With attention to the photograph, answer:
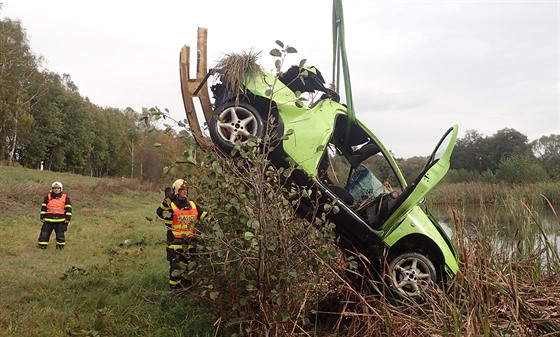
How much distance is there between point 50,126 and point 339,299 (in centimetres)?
4438

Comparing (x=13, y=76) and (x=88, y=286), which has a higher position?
(x=13, y=76)

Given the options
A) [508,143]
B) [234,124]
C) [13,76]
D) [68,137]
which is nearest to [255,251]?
[234,124]

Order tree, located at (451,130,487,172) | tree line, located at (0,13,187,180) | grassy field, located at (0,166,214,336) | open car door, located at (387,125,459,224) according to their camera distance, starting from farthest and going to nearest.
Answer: tree line, located at (0,13,187,180), tree, located at (451,130,487,172), open car door, located at (387,125,459,224), grassy field, located at (0,166,214,336)

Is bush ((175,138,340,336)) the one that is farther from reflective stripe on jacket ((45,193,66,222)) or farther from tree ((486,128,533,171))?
tree ((486,128,533,171))

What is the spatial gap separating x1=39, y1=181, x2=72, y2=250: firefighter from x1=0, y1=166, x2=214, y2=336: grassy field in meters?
0.22

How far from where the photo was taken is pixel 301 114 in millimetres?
4465

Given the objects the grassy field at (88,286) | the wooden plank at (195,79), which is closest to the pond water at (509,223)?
the wooden plank at (195,79)

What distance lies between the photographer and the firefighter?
28.3 ft

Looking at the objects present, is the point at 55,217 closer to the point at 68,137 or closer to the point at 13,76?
the point at 13,76

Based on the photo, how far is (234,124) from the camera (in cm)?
436

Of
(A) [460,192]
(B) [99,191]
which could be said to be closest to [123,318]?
(A) [460,192]

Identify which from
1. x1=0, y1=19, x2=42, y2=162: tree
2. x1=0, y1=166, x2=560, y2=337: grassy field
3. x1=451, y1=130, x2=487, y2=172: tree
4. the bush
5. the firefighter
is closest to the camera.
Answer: x1=0, y1=166, x2=560, y2=337: grassy field

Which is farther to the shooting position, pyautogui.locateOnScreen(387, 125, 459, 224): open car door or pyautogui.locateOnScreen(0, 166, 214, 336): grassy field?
pyautogui.locateOnScreen(387, 125, 459, 224): open car door

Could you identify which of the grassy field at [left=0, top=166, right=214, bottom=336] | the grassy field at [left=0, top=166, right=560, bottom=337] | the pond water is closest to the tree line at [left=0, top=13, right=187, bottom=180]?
the grassy field at [left=0, top=166, right=214, bottom=336]
